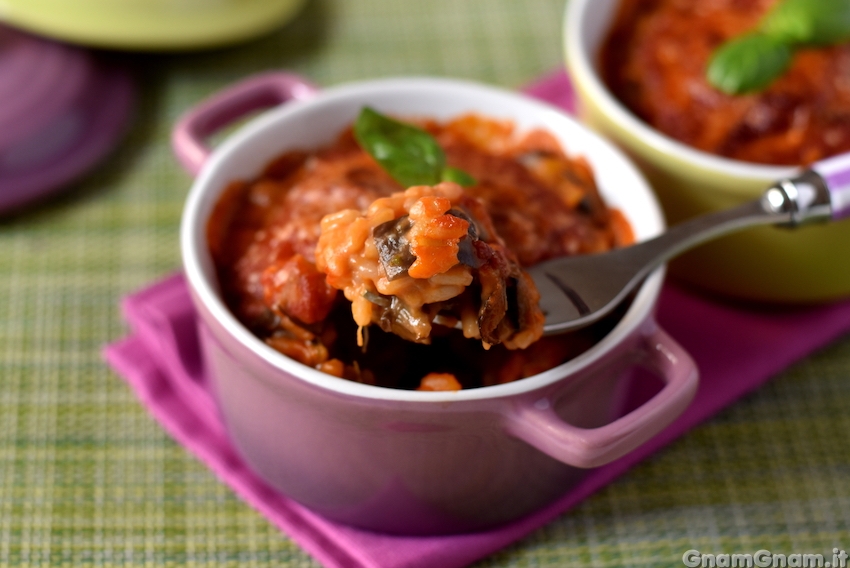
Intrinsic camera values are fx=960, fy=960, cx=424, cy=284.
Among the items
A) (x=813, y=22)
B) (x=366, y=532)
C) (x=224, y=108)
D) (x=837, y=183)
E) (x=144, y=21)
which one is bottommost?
(x=366, y=532)

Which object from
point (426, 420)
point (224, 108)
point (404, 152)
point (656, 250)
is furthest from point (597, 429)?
point (224, 108)

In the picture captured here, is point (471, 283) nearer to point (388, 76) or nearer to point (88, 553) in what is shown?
point (88, 553)

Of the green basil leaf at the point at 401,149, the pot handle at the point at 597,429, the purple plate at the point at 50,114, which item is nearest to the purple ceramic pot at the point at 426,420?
the pot handle at the point at 597,429

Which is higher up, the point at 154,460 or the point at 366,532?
the point at 366,532

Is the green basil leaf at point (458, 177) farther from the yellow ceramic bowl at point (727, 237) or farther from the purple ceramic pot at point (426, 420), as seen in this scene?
the yellow ceramic bowl at point (727, 237)

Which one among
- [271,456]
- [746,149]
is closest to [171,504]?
[271,456]

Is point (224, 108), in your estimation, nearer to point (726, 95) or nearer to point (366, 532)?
point (366, 532)

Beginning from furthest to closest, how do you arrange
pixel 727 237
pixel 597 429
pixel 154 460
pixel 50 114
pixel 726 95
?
Answer: pixel 50 114 < pixel 726 95 < pixel 727 237 < pixel 154 460 < pixel 597 429
